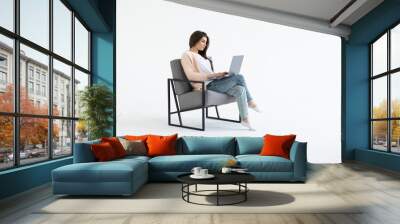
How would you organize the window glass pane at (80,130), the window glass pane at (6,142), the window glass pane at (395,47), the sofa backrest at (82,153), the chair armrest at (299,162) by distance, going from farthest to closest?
1. the window glass pane at (395,47)
2. the window glass pane at (80,130)
3. the chair armrest at (299,162)
4. the sofa backrest at (82,153)
5. the window glass pane at (6,142)

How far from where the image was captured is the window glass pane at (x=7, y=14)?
4.85 m

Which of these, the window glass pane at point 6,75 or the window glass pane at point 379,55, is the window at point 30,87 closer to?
the window glass pane at point 6,75

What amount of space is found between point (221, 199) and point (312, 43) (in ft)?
17.9

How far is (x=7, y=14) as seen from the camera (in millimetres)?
4965

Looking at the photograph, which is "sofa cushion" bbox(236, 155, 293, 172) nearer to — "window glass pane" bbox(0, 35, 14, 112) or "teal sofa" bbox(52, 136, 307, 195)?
"teal sofa" bbox(52, 136, 307, 195)

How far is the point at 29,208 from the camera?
14.1ft

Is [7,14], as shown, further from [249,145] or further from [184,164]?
[249,145]

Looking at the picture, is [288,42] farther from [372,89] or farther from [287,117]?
[372,89]

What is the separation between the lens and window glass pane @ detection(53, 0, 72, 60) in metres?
6.69

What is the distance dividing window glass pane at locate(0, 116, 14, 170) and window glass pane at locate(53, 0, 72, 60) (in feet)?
6.64

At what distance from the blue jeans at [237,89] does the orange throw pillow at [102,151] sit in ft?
10.5

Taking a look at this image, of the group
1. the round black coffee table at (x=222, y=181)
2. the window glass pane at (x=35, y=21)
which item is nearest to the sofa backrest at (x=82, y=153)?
the round black coffee table at (x=222, y=181)

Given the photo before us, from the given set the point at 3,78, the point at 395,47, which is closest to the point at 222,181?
the point at 3,78

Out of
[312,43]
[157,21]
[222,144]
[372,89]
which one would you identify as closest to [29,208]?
[222,144]
